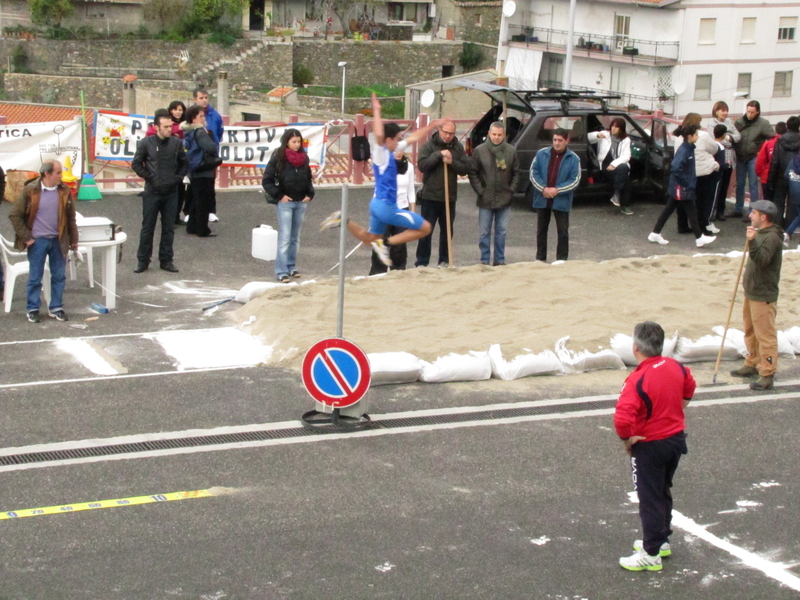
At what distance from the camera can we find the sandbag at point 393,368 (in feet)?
30.7

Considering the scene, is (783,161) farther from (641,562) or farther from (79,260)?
(641,562)

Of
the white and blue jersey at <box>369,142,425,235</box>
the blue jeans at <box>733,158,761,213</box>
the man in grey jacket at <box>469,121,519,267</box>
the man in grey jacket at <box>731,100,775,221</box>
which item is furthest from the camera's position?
the blue jeans at <box>733,158,761,213</box>

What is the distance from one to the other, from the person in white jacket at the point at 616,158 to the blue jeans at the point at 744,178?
5.87 ft

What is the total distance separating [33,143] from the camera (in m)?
17.8

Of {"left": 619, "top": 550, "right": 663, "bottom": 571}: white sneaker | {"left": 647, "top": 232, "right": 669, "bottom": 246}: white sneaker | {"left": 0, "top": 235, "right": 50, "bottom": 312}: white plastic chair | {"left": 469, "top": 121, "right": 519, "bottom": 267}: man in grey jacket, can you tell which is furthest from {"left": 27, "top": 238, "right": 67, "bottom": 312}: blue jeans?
{"left": 647, "top": 232, "right": 669, "bottom": 246}: white sneaker

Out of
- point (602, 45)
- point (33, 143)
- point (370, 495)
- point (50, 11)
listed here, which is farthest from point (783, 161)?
point (50, 11)

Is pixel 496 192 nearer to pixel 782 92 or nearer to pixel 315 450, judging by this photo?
pixel 315 450

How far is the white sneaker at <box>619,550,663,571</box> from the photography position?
623cm

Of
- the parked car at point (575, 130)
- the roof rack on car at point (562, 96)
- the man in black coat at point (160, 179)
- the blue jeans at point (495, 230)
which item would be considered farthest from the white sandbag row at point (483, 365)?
the roof rack on car at point (562, 96)

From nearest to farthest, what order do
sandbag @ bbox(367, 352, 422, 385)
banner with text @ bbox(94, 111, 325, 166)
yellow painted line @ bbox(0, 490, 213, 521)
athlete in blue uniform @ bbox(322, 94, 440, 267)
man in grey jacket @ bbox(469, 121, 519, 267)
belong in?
yellow painted line @ bbox(0, 490, 213, 521)
sandbag @ bbox(367, 352, 422, 385)
athlete in blue uniform @ bbox(322, 94, 440, 267)
man in grey jacket @ bbox(469, 121, 519, 267)
banner with text @ bbox(94, 111, 325, 166)

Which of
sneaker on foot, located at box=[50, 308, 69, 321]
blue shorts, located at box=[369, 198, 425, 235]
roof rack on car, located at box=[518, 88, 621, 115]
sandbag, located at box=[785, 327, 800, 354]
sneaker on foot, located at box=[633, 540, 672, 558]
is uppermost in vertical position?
roof rack on car, located at box=[518, 88, 621, 115]

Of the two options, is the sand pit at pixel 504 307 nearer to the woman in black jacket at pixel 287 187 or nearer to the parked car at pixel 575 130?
the woman in black jacket at pixel 287 187

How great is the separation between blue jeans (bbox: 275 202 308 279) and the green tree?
57.5 m

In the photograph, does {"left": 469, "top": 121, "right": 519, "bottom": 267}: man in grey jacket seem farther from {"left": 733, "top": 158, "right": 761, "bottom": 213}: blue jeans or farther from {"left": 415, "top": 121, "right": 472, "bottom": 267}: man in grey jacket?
{"left": 733, "top": 158, "right": 761, "bottom": 213}: blue jeans
